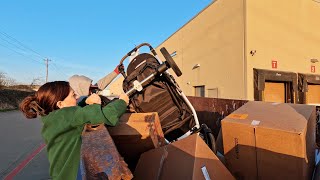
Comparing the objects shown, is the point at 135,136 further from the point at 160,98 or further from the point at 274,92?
the point at 274,92

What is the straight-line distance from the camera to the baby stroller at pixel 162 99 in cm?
318

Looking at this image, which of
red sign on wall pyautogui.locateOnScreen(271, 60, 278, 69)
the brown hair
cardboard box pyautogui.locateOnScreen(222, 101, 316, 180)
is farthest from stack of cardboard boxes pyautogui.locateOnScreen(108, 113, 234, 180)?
red sign on wall pyautogui.locateOnScreen(271, 60, 278, 69)

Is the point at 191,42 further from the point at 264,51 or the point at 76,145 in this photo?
the point at 76,145

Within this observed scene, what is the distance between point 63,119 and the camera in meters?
1.94

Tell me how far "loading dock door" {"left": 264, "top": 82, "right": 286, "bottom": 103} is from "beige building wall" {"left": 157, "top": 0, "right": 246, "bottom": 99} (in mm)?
1642

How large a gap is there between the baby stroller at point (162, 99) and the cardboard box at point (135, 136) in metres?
0.45

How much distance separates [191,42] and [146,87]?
14606mm

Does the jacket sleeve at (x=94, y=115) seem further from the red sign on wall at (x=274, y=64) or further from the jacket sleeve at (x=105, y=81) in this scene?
the red sign on wall at (x=274, y=64)

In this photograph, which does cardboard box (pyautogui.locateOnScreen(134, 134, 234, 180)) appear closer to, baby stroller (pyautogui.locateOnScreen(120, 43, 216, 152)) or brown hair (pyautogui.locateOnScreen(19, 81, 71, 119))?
baby stroller (pyautogui.locateOnScreen(120, 43, 216, 152))

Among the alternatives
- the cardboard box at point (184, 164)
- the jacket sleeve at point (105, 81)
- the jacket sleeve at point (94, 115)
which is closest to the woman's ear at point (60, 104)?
the jacket sleeve at point (94, 115)

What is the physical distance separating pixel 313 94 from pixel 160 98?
1503 cm

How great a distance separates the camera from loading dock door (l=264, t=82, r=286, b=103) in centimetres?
1269

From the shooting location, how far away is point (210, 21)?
1466 cm

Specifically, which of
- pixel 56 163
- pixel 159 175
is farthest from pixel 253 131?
pixel 56 163
